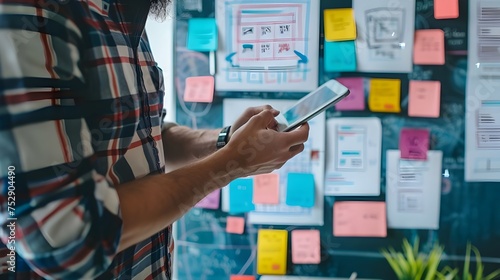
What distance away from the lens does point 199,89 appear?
1332mm

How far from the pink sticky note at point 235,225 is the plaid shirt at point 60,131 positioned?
2.58ft

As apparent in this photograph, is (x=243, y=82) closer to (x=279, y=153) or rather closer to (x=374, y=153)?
(x=374, y=153)

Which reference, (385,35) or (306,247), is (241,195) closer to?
(306,247)

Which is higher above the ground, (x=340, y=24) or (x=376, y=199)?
(x=340, y=24)

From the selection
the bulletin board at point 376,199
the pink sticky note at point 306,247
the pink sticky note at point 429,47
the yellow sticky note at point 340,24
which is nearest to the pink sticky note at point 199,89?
the bulletin board at point 376,199

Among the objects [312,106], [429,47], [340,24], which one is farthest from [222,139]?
[429,47]

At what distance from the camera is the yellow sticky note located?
4.11ft

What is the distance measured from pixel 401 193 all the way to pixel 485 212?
0.23 meters

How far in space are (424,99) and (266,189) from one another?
1.66 feet

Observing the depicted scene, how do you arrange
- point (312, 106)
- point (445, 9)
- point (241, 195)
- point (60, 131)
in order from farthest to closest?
point (241, 195), point (445, 9), point (312, 106), point (60, 131)

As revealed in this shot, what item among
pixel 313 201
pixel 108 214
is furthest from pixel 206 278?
pixel 108 214

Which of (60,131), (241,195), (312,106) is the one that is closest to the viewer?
(60,131)

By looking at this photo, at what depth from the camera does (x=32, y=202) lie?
0.43 metres

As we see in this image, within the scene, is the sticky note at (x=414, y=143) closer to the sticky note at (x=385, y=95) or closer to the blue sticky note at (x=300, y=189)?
the sticky note at (x=385, y=95)
